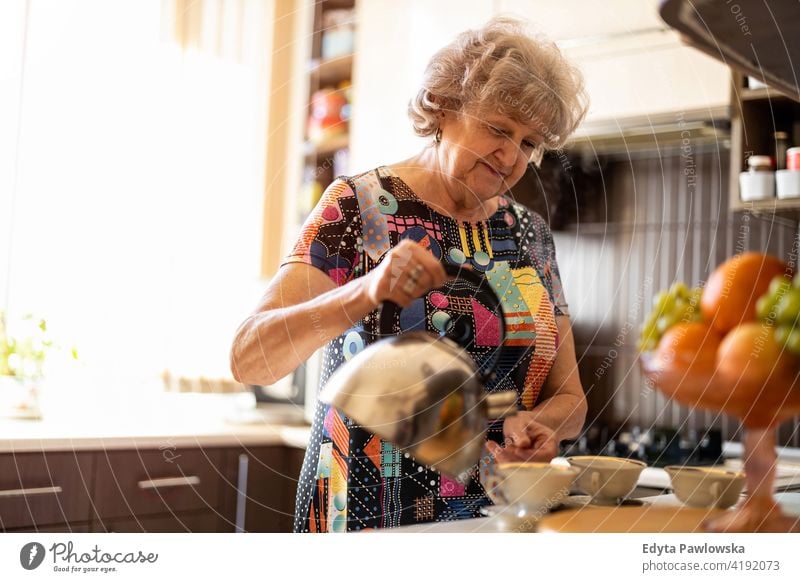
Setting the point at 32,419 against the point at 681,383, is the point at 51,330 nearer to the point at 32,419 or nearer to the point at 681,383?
the point at 32,419

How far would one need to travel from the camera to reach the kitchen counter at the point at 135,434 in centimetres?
124

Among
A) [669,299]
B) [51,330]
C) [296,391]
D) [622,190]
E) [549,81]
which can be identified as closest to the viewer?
[669,299]

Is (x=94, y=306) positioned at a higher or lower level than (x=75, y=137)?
lower

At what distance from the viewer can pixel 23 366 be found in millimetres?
1442

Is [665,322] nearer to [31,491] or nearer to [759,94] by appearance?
[759,94]

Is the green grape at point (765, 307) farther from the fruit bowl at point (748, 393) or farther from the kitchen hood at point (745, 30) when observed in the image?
the kitchen hood at point (745, 30)

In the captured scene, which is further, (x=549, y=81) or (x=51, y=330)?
(x=51, y=330)

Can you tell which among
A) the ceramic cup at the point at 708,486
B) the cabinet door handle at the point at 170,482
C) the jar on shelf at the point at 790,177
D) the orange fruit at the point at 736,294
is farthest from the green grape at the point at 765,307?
the cabinet door handle at the point at 170,482

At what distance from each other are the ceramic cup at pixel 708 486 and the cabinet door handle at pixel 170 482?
38.7 inches

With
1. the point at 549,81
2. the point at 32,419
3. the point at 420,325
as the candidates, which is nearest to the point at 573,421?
the point at 420,325

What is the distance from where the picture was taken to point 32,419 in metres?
1.44

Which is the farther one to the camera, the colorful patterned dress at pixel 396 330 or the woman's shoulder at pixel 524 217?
the woman's shoulder at pixel 524 217

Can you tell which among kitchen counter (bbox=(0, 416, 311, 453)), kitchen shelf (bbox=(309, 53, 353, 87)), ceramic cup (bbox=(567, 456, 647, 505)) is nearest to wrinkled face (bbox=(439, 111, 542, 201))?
ceramic cup (bbox=(567, 456, 647, 505))

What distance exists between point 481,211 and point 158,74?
91 cm
